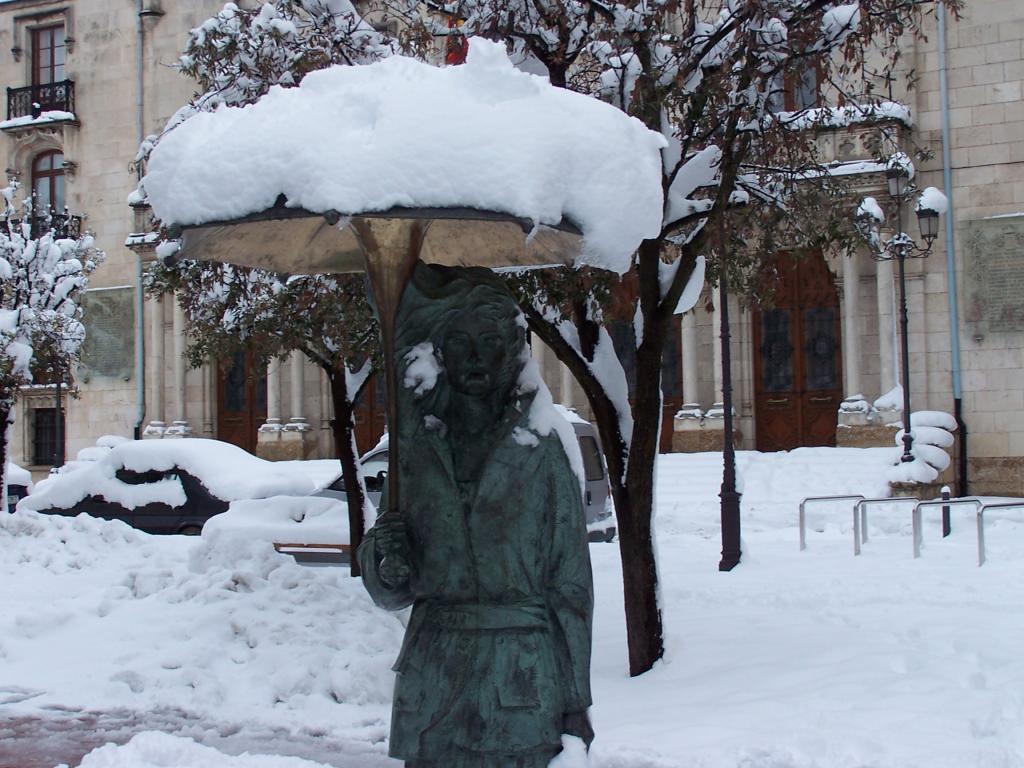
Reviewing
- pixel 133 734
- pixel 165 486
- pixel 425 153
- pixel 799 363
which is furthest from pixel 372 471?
pixel 799 363

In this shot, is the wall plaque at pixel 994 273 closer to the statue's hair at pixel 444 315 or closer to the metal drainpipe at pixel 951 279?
the metal drainpipe at pixel 951 279

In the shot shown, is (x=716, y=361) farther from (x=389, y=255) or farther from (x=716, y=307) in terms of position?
(x=389, y=255)

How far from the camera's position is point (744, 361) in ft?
82.1

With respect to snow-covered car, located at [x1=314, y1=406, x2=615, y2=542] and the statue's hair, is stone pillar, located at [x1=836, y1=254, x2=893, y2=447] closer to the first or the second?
snow-covered car, located at [x1=314, y1=406, x2=615, y2=542]

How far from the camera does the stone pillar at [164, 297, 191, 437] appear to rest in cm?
3038

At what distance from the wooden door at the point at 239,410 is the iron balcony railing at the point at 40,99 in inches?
382

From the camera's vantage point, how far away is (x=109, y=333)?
32.0 meters

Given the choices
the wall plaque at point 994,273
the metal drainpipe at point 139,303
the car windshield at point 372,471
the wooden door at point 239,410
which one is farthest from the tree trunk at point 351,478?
the metal drainpipe at point 139,303

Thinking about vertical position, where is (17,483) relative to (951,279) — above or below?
below

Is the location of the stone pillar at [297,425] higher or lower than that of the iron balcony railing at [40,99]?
lower

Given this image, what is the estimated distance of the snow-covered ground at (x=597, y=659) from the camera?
6.73 meters

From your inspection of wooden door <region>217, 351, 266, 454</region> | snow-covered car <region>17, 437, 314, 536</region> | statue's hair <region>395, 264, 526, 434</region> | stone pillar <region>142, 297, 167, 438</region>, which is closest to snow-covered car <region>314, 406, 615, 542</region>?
snow-covered car <region>17, 437, 314, 536</region>

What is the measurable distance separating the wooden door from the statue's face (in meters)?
27.9

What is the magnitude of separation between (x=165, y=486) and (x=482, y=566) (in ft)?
44.9
